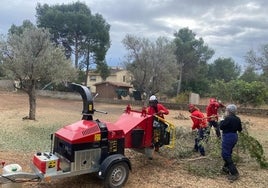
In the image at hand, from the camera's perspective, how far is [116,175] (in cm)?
574

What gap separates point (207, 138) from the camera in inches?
323

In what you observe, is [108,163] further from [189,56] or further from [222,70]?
[222,70]

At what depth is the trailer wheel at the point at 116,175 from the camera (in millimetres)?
5559

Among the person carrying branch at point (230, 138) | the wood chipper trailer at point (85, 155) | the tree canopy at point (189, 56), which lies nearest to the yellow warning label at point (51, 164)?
the wood chipper trailer at point (85, 155)

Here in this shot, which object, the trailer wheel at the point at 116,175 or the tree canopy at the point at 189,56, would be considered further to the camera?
the tree canopy at the point at 189,56

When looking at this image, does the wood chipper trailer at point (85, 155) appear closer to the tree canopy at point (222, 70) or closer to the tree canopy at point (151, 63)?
the tree canopy at point (151, 63)

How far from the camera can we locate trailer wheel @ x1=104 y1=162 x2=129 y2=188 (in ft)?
18.2

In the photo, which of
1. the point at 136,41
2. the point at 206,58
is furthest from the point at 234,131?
the point at 206,58

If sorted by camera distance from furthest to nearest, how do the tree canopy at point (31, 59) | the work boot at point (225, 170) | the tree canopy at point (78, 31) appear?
1. the tree canopy at point (78, 31)
2. the tree canopy at point (31, 59)
3. the work boot at point (225, 170)

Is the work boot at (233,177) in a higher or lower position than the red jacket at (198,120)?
lower

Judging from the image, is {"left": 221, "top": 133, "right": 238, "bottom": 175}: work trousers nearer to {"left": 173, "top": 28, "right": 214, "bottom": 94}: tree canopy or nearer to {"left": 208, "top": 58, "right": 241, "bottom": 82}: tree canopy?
{"left": 173, "top": 28, "right": 214, "bottom": 94}: tree canopy

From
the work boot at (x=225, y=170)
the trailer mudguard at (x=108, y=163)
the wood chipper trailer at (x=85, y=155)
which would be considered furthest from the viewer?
the work boot at (x=225, y=170)

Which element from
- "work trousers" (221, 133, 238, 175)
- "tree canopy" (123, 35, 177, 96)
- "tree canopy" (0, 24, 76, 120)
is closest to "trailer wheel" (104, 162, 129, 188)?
"work trousers" (221, 133, 238, 175)

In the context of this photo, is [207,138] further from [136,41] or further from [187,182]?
[136,41]
